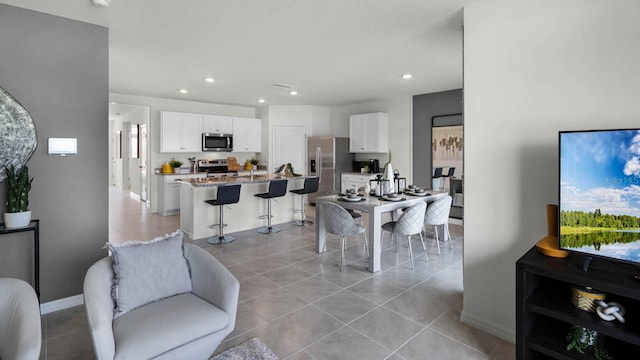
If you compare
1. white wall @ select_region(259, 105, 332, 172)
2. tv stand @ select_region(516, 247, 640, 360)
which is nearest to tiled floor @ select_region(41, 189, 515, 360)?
tv stand @ select_region(516, 247, 640, 360)

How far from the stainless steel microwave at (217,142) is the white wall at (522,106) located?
6.38 m

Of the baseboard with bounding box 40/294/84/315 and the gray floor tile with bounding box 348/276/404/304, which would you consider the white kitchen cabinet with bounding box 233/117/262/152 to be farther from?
the gray floor tile with bounding box 348/276/404/304

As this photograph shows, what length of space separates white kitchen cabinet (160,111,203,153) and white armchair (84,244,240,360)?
564 cm

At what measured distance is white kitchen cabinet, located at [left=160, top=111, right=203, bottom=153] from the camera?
7238 mm

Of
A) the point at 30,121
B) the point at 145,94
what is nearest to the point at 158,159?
the point at 145,94

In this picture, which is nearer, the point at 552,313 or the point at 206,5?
the point at 552,313

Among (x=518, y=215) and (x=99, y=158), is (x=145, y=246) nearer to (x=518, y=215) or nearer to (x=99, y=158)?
(x=99, y=158)

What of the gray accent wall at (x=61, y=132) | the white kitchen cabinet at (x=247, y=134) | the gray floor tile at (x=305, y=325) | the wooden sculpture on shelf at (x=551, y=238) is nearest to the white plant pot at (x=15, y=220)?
the gray accent wall at (x=61, y=132)

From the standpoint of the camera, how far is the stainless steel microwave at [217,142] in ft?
25.5

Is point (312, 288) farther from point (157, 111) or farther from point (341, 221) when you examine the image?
point (157, 111)

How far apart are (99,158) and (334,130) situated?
246 inches

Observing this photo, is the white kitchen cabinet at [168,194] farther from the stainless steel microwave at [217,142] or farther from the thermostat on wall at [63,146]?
the thermostat on wall at [63,146]

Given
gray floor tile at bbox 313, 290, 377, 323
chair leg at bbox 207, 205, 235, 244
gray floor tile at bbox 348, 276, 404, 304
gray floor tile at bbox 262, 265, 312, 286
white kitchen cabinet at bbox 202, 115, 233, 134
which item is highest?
white kitchen cabinet at bbox 202, 115, 233, 134

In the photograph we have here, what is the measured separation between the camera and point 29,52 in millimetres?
2822
